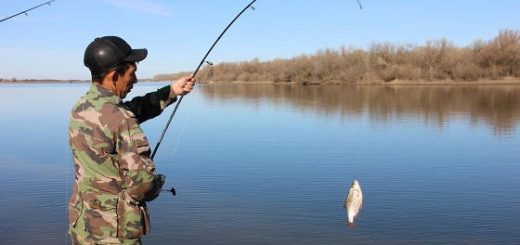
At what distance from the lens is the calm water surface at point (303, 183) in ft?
24.0

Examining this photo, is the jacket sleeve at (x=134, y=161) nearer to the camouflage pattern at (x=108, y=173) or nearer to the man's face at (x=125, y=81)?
the camouflage pattern at (x=108, y=173)

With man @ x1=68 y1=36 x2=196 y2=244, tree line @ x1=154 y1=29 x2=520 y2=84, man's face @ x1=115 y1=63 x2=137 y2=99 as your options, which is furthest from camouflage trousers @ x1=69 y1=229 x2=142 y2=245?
tree line @ x1=154 y1=29 x2=520 y2=84

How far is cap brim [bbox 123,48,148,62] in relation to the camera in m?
2.69

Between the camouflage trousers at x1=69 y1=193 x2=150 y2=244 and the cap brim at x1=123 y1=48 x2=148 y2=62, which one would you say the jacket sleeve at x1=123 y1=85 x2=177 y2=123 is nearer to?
the cap brim at x1=123 y1=48 x2=148 y2=62

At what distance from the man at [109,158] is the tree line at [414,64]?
55187 mm

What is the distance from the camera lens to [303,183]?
→ 9820 mm

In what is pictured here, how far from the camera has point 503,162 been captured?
38.2 feet

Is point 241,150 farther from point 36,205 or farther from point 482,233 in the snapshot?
point 482,233

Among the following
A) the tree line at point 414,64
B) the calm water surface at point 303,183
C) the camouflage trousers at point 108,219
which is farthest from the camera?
the tree line at point 414,64

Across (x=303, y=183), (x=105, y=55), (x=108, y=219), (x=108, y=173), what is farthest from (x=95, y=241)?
(x=303, y=183)

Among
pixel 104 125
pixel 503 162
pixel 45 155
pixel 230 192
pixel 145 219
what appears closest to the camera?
pixel 104 125

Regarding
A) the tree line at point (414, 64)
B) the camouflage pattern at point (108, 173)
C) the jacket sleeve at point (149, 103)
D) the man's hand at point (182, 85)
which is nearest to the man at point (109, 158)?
the camouflage pattern at point (108, 173)

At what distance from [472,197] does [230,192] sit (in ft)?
12.8

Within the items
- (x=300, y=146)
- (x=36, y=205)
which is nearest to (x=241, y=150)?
(x=300, y=146)
